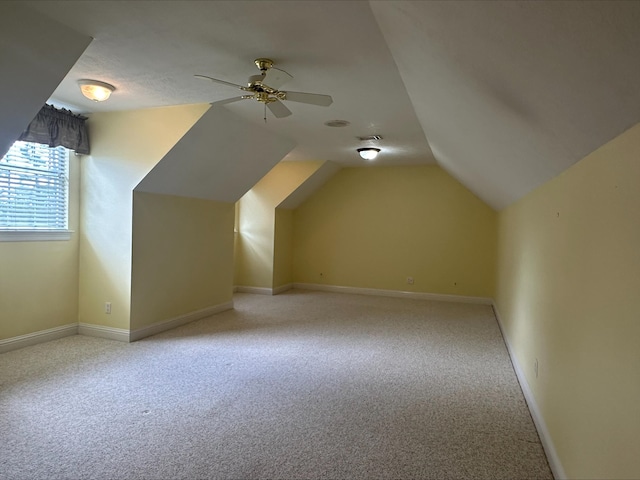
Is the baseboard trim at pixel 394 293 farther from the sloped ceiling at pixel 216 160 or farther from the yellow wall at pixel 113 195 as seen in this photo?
the yellow wall at pixel 113 195

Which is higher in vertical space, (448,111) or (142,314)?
(448,111)

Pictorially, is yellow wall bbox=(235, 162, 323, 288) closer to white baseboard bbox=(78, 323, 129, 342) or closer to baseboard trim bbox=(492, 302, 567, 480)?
white baseboard bbox=(78, 323, 129, 342)

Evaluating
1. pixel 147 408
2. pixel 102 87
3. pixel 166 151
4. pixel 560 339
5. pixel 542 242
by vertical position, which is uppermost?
pixel 102 87

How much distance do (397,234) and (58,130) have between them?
5.24m

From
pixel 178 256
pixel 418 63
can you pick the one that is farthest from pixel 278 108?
pixel 178 256

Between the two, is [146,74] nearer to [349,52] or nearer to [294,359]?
[349,52]

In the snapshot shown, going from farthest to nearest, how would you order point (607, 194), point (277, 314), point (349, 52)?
point (277, 314), point (349, 52), point (607, 194)

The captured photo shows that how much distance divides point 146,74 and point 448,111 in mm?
2325

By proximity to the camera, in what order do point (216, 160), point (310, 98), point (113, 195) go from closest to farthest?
point (310, 98), point (113, 195), point (216, 160)

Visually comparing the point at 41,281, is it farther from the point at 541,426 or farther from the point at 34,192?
the point at 541,426

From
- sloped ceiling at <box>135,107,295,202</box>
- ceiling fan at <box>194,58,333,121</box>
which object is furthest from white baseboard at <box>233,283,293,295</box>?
ceiling fan at <box>194,58,333,121</box>

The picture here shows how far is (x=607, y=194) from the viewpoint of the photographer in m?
1.48

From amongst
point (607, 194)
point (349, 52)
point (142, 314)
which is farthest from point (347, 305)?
point (607, 194)

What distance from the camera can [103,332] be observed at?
164 inches
